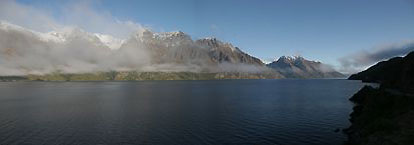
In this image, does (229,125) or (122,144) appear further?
(229,125)

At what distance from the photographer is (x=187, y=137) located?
62750 mm

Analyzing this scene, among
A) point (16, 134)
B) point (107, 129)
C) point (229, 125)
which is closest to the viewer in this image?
point (16, 134)

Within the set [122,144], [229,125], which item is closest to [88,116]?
[122,144]

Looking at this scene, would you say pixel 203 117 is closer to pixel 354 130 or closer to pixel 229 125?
pixel 229 125

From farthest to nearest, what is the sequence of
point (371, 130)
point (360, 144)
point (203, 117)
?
point (203, 117) → point (371, 130) → point (360, 144)

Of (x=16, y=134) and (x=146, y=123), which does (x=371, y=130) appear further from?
(x=16, y=134)

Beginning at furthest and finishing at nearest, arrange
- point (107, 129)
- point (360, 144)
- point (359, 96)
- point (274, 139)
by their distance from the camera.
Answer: point (359, 96)
point (107, 129)
point (274, 139)
point (360, 144)

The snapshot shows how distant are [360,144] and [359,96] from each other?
9799 centimetres

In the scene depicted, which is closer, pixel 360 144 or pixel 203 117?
pixel 360 144

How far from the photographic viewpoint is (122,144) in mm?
57438

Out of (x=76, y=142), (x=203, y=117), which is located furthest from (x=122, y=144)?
(x=203, y=117)

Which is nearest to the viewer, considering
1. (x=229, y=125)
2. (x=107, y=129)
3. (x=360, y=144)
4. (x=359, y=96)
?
(x=360, y=144)

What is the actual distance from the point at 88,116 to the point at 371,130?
81227 mm

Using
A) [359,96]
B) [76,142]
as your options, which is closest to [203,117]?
[76,142]
